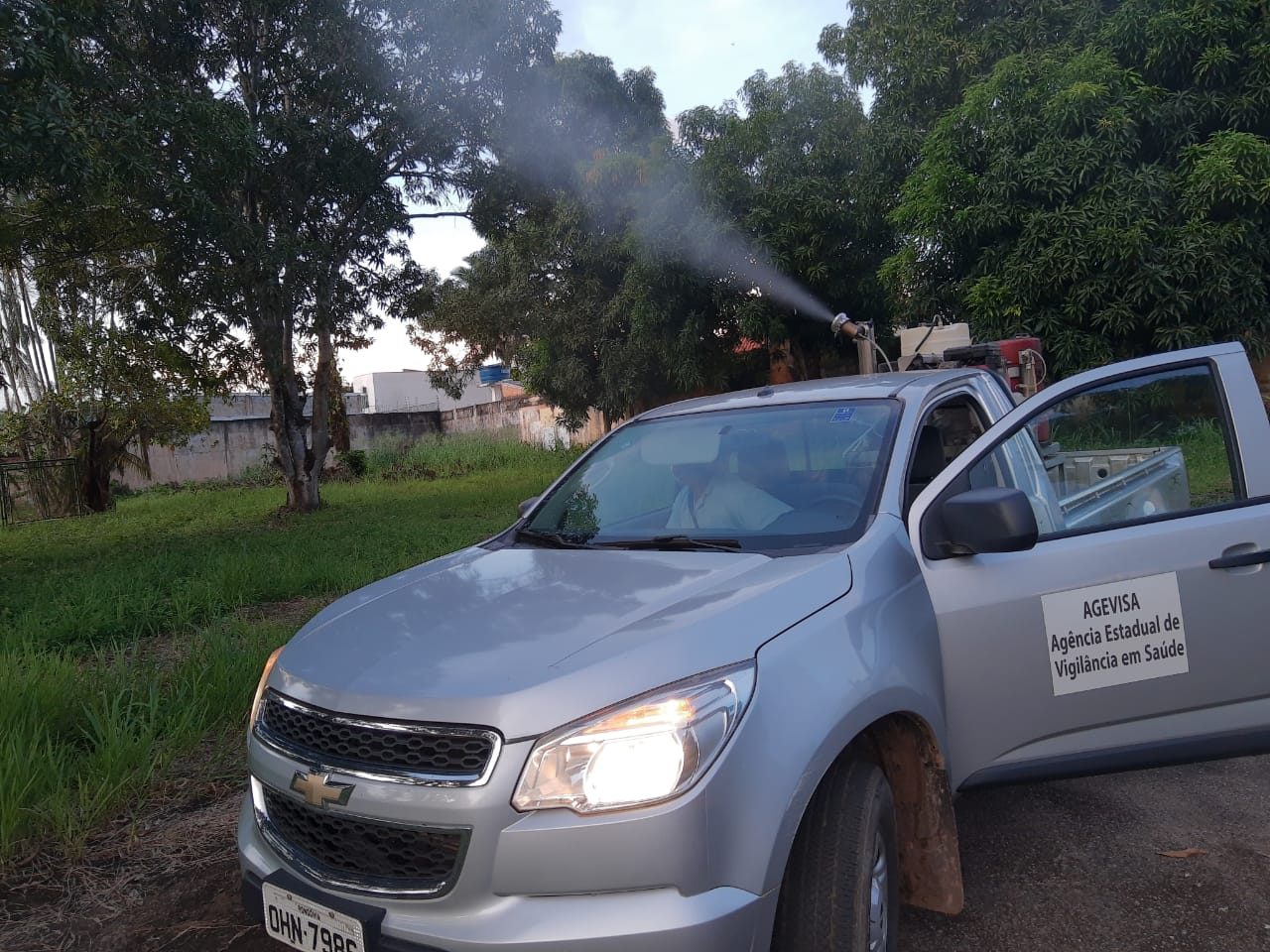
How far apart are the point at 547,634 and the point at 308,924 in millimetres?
778

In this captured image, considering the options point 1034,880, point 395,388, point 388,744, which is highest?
point 395,388

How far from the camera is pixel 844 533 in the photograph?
2.50 metres

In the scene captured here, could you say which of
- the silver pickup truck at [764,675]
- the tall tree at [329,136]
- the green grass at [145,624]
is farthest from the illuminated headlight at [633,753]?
the tall tree at [329,136]

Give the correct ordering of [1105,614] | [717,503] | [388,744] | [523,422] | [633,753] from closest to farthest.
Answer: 1. [633,753]
2. [388,744]
3. [1105,614]
4. [717,503]
5. [523,422]

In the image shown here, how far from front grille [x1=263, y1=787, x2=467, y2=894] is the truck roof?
1.94 metres

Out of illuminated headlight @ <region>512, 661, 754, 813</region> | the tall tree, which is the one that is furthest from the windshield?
the tall tree

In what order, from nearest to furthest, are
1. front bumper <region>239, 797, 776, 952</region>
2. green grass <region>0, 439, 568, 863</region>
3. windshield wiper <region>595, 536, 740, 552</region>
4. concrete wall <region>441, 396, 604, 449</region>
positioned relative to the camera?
front bumper <region>239, 797, 776, 952</region> → windshield wiper <region>595, 536, 740, 552</region> → green grass <region>0, 439, 568, 863</region> → concrete wall <region>441, 396, 604, 449</region>

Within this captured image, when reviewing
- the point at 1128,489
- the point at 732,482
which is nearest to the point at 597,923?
the point at 732,482

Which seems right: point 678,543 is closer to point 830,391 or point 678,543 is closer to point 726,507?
point 726,507

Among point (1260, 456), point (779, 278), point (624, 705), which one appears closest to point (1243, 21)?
point (779, 278)

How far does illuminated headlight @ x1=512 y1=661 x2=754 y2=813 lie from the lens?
1.78 meters

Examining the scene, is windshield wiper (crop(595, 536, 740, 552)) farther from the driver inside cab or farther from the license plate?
the license plate

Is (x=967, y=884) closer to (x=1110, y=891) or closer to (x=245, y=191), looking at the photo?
Answer: (x=1110, y=891)

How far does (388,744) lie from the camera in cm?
194
